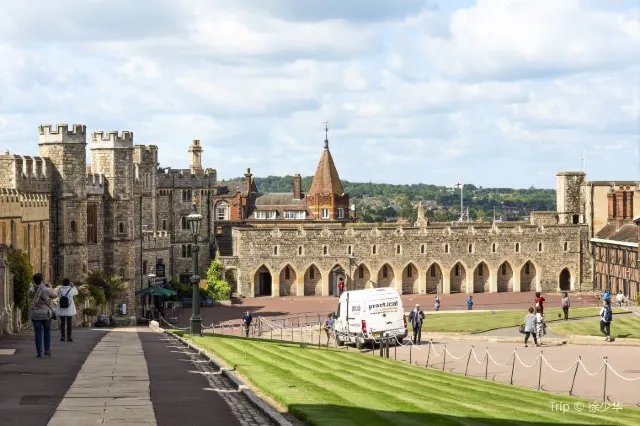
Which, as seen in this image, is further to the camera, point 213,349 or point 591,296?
point 591,296

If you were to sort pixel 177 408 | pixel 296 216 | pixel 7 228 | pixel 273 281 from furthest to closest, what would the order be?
1. pixel 296 216
2. pixel 273 281
3. pixel 7 228
4. pixel 177 408

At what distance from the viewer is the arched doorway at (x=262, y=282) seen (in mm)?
101688

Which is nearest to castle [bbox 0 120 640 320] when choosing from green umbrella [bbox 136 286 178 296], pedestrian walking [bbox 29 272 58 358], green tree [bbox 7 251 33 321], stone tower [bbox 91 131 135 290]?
stone tower [bbox 91 131 135 290]

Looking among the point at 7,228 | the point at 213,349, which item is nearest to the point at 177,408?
the point at 213,349

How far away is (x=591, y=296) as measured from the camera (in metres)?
93.1

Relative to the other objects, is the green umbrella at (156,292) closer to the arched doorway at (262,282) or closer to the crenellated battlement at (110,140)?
the crenellated battlement at (110,140)

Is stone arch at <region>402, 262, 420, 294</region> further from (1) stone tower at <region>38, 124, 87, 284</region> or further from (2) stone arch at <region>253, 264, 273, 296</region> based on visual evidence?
(1) stone tower at <region>38, 124, 87, 284</region>

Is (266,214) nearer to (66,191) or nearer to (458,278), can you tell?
(458,278)

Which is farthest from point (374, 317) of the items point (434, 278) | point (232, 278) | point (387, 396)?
point (434, 278)

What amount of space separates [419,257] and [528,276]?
9281 millimetres

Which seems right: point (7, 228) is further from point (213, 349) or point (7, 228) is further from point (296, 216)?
point (296, 216)

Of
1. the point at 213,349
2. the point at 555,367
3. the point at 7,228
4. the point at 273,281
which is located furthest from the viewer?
the point at 273,281

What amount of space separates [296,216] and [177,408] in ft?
357

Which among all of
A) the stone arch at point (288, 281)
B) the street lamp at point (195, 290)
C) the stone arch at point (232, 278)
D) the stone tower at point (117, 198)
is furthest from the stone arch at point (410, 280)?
the street lamp at point (195, 290)
